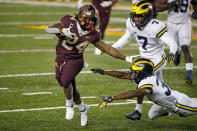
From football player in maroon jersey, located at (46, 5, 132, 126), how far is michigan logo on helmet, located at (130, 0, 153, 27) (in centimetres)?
70

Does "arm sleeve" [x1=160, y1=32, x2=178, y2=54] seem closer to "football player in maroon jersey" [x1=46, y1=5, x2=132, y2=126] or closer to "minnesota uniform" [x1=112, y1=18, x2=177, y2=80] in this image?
"minnesota uniform" [x1=112, y1=18, x2=177, y2=80]

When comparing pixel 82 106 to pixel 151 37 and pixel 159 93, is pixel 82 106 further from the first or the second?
pixel 151 37

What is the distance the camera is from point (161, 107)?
6586mm

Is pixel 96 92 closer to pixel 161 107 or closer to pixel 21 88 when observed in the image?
pixel 21 88

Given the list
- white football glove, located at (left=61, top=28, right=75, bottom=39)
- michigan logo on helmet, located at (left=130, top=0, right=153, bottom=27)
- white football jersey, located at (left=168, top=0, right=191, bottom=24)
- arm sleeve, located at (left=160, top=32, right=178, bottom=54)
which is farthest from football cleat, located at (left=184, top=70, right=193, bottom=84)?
white football glove, located at (left=61, top=28, right=75, bottom=39)

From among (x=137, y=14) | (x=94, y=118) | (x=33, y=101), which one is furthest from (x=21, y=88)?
(x=137, y=14)

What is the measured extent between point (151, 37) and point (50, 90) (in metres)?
2.63

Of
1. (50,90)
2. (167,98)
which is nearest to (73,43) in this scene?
(167,98)

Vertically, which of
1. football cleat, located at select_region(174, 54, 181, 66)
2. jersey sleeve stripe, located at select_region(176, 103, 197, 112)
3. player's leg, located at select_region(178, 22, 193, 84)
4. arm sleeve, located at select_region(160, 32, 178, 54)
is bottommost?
football cleat, located at select_region(174, 54, 181, 66)

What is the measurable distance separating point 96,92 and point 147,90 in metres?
2.92

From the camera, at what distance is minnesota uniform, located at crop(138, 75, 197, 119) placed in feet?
19.7

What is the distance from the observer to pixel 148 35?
7.15m

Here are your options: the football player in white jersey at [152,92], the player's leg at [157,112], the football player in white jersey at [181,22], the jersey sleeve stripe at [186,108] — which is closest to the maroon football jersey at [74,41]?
the football player in white jersey at [152,92]

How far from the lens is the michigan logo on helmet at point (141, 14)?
6.92 metres
